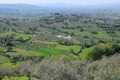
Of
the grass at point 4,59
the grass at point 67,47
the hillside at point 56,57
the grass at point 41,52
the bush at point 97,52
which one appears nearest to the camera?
the hillside at point 56,57

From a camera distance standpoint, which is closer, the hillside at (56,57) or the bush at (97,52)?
the hillside at (56,57)

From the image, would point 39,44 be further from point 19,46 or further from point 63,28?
point 63,28

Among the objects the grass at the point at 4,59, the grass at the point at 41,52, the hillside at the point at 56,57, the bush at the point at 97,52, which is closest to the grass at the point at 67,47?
the hillside at the point at 56,57

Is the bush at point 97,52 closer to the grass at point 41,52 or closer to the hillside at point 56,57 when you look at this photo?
the hillside at point 56,57

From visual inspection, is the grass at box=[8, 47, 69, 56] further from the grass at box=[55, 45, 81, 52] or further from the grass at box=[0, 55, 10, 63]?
the grass at box=[0, 55, 10, 63]

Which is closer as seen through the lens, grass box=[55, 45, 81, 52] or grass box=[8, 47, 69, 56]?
grass box=[8, 47, 69, 56]

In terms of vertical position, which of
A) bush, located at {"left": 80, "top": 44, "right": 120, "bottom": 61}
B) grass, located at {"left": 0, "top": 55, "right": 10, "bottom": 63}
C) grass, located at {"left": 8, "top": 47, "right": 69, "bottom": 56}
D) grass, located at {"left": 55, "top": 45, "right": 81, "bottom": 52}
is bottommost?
grass, located at {"left": 55, "top": 45, "right": 81, "bottom": 52}

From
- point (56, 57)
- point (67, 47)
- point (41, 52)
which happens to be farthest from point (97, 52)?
point (67, 47)

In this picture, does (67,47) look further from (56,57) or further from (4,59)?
(4,59)

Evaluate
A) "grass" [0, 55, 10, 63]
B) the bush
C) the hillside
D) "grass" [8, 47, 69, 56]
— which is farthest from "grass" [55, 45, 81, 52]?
"grass" [0, 55, 10, 63]

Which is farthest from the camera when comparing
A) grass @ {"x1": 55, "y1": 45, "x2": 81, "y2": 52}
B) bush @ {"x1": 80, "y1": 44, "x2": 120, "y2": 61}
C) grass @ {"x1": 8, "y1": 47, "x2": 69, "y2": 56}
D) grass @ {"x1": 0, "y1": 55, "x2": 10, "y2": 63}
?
grass @ {"x1": 55, "y1": 45, "x2": 81, "y2": 52}

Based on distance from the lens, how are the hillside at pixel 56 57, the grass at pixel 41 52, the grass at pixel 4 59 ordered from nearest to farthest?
the hillside at pixel 56 57 → the grass at pixel 4 59 → the grass at pixel 41 52
